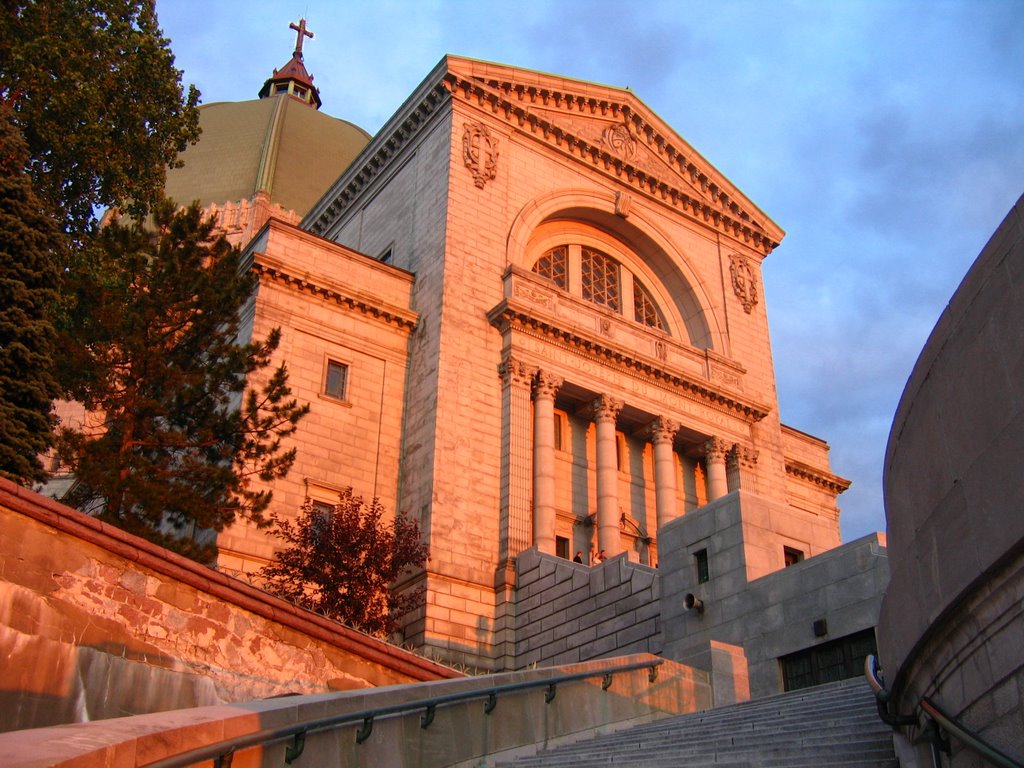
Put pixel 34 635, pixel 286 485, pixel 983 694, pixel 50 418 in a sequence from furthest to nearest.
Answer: pixel 286 485 → pixel 50 418 → pixel 34 635 → pixel 983 694

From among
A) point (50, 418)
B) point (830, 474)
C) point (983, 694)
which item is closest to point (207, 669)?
point (50, 418)

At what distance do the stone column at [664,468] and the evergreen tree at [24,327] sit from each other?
63.1 ft

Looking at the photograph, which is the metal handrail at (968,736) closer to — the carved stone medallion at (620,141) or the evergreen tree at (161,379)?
the evergreen tree at (161,379)

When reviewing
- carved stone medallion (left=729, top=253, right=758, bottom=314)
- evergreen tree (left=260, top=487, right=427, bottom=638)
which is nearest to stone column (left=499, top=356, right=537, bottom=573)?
evergreen tree (left=260, top=487, right=427, bottom=638)

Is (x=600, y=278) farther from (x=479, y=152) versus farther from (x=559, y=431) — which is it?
(x=559, y=431)

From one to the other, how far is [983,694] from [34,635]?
9283 mm

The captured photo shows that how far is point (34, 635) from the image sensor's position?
11.6m

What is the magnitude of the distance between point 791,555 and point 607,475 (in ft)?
38.8

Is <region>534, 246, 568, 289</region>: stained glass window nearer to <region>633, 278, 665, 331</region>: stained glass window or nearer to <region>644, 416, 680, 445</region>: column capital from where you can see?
<region>633, 278, 665, 331</region>: stained glass window

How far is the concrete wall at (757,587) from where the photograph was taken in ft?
53.5

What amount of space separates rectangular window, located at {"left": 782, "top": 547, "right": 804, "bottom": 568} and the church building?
29.7 inches

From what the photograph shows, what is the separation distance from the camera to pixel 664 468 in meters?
32.1

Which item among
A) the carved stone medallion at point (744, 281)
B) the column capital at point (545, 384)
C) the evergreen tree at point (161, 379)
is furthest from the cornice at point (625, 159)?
the evergreen tree at point (161, 379)

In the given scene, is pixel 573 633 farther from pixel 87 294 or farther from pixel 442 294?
pixel 87 294
